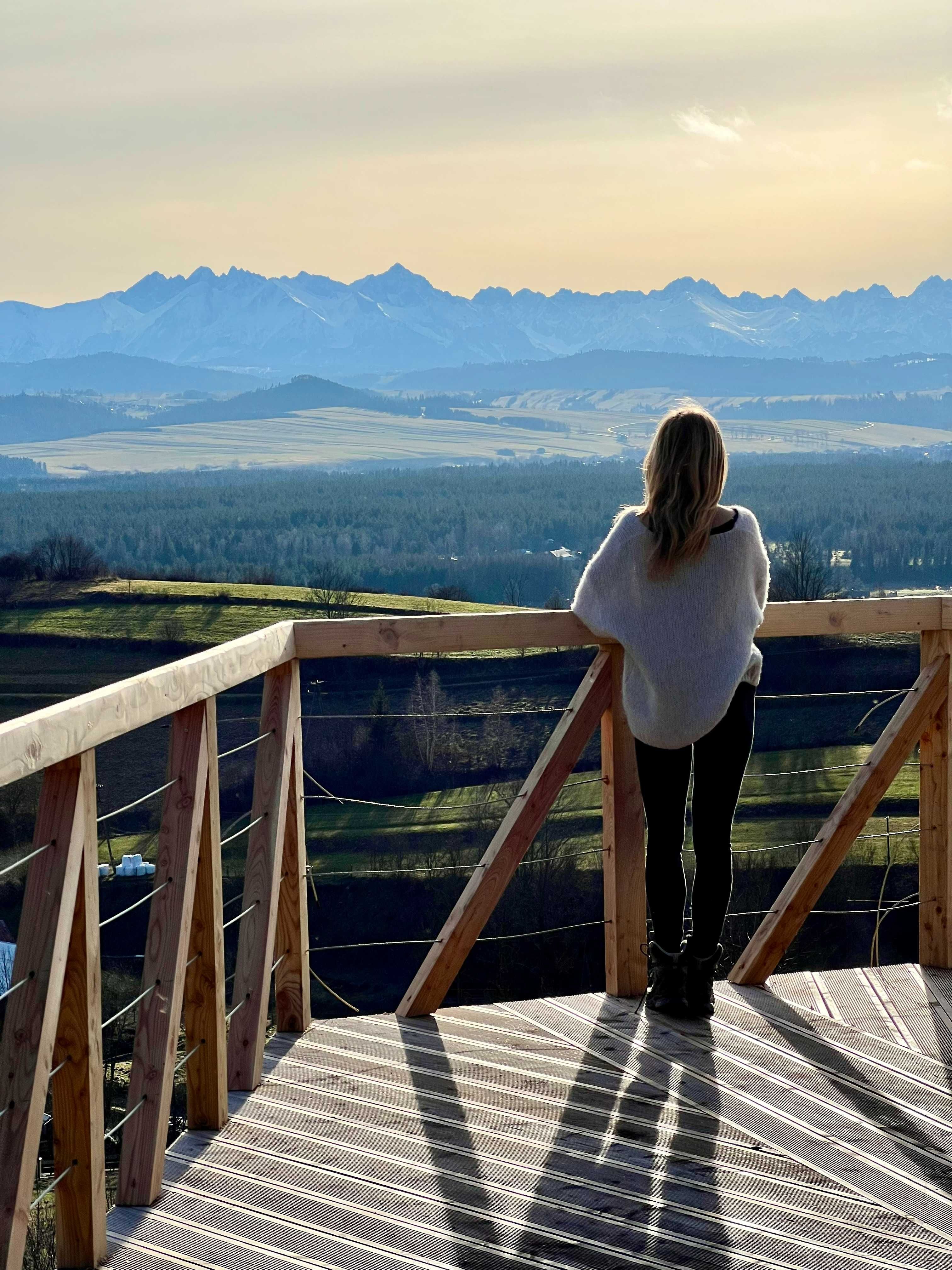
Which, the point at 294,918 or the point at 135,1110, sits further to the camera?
the point at 294,918

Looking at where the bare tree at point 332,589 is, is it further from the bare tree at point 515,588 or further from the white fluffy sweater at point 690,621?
the white fluffy sweater at point 690,621

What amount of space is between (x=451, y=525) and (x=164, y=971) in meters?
124

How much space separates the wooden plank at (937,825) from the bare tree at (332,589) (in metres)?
39.8

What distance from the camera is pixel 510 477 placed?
522 ft

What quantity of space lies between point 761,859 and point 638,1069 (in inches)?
1399

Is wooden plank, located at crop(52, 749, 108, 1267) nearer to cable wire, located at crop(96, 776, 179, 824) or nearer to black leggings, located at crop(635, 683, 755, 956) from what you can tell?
cable wire, located at crop(96, 776, 179, 824)

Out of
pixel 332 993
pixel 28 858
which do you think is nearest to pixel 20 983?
pixel 28 858

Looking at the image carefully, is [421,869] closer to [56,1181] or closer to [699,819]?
[699,819]

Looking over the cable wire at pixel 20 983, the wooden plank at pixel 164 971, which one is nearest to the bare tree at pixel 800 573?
the wooden plank at pixel 164 971

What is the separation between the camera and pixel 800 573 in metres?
67.9

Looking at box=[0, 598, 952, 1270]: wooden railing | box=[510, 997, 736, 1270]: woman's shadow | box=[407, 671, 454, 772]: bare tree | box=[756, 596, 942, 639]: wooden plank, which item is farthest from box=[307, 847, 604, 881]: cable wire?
box=[407, 671, 454, 772]: bare tree

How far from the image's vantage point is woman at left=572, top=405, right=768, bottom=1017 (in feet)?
8.31

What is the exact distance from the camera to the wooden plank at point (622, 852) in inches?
118

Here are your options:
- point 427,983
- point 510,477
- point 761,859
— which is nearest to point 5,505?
point 510,477
